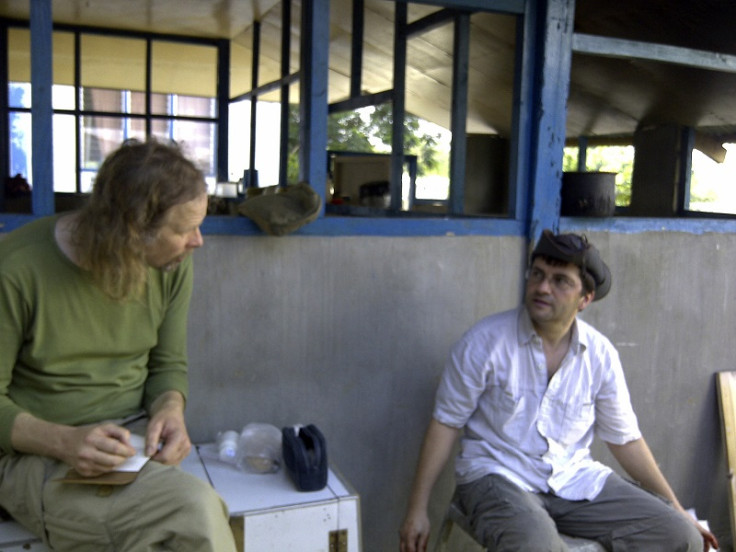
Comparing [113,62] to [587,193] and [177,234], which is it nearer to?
[587,193]

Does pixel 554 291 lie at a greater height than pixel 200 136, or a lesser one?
lesser

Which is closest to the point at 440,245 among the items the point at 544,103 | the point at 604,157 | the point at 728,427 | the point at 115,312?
the point at 544,103

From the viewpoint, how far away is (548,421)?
242 cm

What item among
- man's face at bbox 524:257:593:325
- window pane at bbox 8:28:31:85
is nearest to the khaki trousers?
man's face at bbox 524:257:593:325

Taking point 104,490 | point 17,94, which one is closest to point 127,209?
point 104,490

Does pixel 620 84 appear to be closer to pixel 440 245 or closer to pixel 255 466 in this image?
pixel 440 245

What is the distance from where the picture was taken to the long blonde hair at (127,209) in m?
1.81

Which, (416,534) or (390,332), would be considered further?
(390,332)

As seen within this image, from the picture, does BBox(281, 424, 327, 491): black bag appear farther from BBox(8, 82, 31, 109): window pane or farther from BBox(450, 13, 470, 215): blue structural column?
BBox(8, 82, 31, 109): window pane

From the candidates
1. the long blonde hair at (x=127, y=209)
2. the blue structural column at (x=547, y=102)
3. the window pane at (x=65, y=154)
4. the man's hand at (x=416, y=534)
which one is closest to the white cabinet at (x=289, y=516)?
the man's hand at (x=416, y=534)

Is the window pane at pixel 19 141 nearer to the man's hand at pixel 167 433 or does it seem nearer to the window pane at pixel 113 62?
the window pane at pixel 113 62

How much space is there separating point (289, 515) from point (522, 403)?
82cm

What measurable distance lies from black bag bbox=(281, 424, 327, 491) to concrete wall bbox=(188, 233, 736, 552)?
0.39m

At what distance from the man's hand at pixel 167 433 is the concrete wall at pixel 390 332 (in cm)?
48
